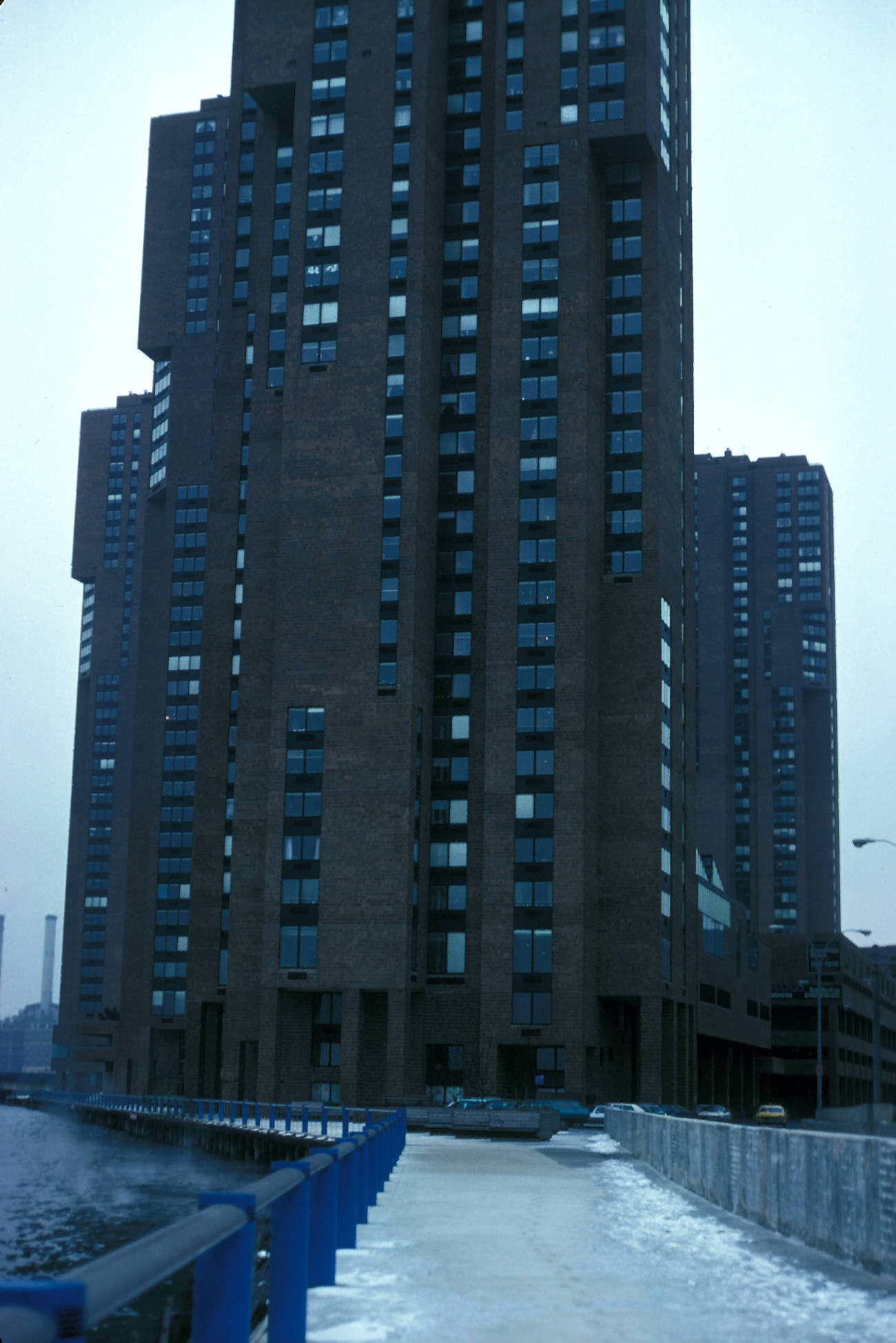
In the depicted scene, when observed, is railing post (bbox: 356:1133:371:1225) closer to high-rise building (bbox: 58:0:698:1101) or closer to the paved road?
the paved road

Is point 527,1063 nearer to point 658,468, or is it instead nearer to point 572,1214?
point 658,468

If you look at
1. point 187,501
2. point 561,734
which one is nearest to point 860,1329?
point 561,734

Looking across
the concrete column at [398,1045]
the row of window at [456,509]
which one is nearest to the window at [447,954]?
A: the row of window at [456,509]

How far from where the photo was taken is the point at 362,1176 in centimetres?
1770

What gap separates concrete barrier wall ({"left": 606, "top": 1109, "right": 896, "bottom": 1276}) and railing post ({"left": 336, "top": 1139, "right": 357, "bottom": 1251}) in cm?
444

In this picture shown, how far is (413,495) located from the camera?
109 meters

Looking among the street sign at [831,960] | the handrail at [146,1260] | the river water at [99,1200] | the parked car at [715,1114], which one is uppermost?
the street sign at [831,960]

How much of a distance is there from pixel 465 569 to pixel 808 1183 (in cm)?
9741

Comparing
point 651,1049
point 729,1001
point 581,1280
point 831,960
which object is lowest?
point 651,1049

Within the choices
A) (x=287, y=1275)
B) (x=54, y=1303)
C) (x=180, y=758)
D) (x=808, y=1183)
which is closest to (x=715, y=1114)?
(x=180, y=758)

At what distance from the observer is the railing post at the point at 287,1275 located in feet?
31.0

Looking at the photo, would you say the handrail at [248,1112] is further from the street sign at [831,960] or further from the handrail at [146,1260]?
the street sign at [831,960]

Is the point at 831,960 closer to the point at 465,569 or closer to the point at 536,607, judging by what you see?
the point at 536,607

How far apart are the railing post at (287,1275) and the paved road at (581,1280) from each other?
33cm
